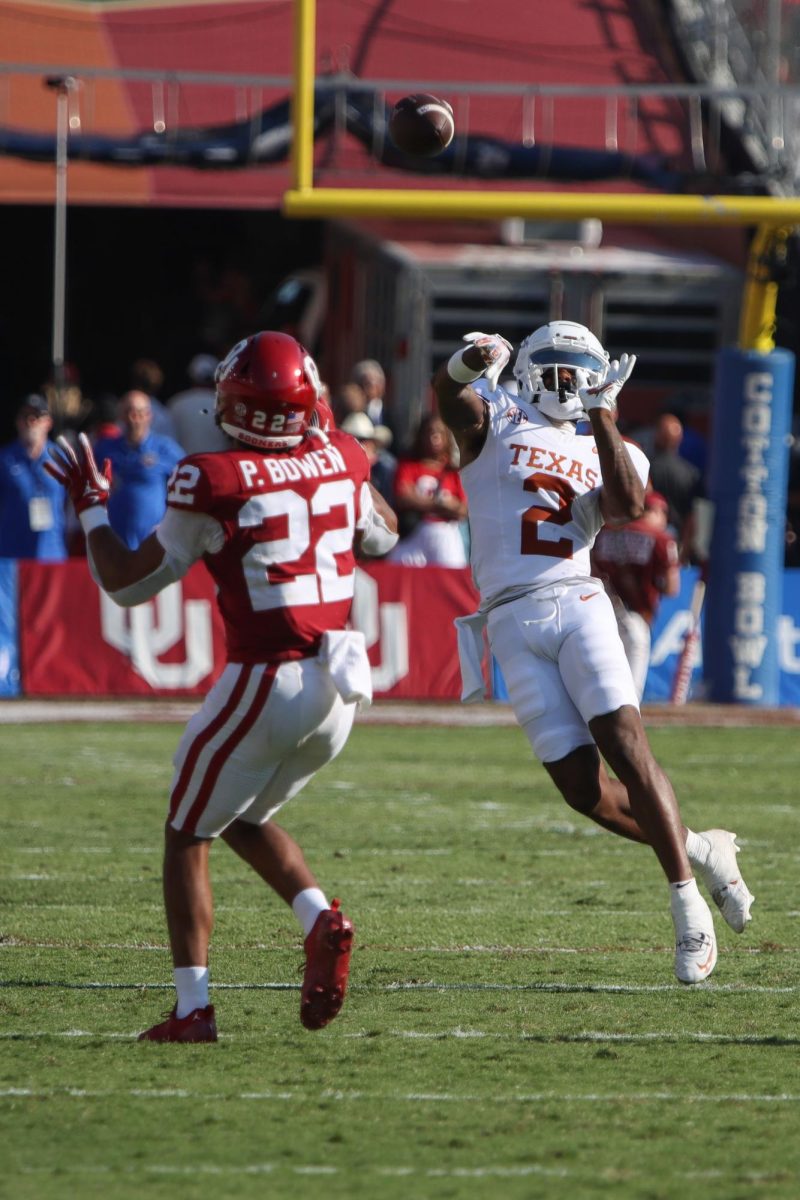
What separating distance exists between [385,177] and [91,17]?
183 inches

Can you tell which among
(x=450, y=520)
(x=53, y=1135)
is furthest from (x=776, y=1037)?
(x=450, y=520)

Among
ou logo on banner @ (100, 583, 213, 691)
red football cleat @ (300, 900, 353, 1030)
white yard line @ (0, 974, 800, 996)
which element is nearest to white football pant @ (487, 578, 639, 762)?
white yard line @ (0, 974, 800, 996)

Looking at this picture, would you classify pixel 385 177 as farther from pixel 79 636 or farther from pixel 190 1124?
pixel 190 1124

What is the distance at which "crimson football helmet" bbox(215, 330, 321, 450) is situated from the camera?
4.79 meters

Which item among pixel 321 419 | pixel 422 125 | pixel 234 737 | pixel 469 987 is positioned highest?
pixel 422 125

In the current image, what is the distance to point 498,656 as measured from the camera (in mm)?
5820

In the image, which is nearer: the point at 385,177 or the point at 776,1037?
the point at 776,1037

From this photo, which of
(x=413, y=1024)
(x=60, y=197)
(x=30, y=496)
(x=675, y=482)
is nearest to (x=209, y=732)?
(x=413, y=1024)

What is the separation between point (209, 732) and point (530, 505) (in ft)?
4.82

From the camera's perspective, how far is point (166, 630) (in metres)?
12.8

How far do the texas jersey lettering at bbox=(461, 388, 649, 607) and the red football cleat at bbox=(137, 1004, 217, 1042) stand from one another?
163 cm

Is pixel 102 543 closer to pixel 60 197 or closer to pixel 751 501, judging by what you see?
pixel 751 501

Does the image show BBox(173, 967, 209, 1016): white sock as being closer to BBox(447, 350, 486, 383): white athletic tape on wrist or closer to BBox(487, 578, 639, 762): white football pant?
BBox(487, 578, 639, 762): white football pant

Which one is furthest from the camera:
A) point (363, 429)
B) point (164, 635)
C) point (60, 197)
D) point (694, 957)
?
point (60, 197)
